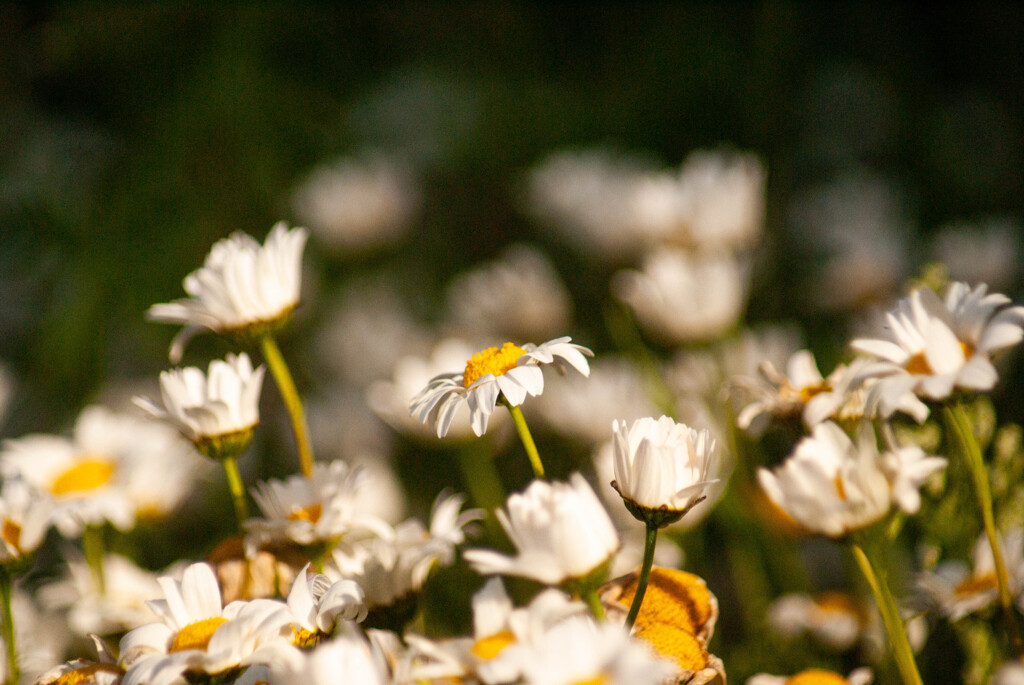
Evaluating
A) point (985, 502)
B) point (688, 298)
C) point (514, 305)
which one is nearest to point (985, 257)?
point (688, 298)

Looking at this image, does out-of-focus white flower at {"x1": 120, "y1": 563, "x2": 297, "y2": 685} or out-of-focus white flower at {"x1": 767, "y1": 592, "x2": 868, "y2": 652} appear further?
out-of-focus white flower at {"x1": 767, "y1": 592, "x2": 868, "y2": 652}

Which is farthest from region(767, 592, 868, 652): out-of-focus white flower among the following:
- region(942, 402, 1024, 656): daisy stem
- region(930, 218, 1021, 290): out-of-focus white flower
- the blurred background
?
region(930, 218, 1021, 290): out-of-focus white flower

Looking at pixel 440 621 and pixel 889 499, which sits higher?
pixel 889 499

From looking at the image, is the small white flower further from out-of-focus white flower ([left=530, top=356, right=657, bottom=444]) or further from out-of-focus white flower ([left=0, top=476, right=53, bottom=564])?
out-of-focus white flower ([left=530, top=356, right=657, bottom=444])

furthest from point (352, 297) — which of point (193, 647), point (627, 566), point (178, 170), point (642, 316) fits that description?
point (193, 647)

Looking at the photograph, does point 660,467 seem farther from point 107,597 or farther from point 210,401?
point 107,597

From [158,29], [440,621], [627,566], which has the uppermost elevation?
[158,29]

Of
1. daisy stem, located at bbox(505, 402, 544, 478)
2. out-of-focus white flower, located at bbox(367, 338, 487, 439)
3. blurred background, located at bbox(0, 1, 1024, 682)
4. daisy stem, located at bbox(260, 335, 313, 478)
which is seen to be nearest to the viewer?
daisy stem, located at bbox(505, 402, 544, 478)

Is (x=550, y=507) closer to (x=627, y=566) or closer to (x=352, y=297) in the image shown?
(x=627, y=566)
